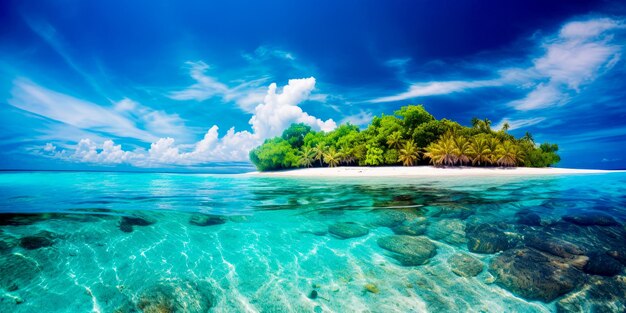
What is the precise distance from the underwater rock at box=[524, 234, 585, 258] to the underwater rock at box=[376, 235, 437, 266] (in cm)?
244

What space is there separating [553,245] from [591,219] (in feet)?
10.9

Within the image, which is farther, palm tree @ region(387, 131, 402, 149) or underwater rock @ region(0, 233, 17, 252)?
palm tree @ region(387, 131, 402, 149)

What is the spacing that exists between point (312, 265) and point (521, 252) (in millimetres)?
4901

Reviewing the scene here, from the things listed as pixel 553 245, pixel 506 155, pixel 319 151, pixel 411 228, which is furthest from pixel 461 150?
pixel 553 245

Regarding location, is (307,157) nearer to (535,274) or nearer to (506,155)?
(506,155)

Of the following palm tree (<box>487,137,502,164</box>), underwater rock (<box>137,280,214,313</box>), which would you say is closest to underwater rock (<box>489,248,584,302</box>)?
underwater rock (<box>137,280,214,313</box>)

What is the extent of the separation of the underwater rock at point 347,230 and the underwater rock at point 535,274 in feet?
10.8

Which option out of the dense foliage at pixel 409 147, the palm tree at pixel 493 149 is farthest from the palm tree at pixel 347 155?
the palm tree at pixel 493 149

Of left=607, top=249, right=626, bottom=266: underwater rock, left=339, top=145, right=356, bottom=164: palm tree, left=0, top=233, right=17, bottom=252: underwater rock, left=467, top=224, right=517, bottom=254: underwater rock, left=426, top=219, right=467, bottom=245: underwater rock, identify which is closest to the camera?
left=607, top=249, right=626, bottom=266: underwater rock

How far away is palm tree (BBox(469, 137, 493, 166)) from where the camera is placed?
1831 inches

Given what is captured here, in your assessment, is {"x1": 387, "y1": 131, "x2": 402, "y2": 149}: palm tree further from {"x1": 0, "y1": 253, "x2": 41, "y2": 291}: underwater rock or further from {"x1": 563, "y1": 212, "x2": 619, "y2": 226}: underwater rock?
{"x1": 0, "y1": 253, "x2": 41, "y2": 291}: underwater rock

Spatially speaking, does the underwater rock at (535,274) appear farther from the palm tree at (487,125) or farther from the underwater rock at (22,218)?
the palm tree at (487,125)

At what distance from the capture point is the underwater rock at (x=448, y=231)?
7.69 metres

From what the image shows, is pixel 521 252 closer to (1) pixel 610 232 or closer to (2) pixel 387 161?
(1) pixel 610 232
